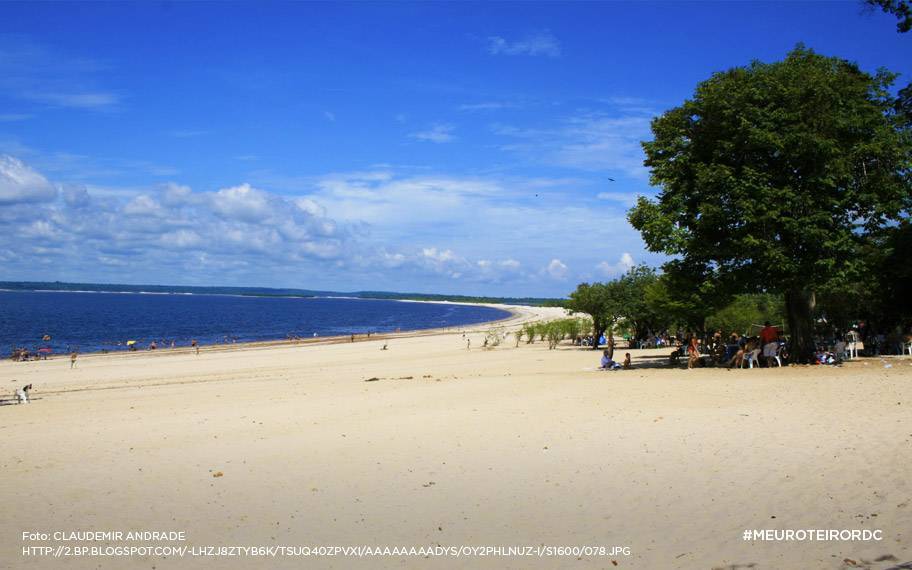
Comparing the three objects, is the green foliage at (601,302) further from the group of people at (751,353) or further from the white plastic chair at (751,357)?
the white plastic chair at (751,357)

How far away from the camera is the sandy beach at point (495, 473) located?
6.78 meters

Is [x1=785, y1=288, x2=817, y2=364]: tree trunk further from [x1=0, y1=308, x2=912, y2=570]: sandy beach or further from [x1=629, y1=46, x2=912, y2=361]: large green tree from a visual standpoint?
[x1=0, y1=308, x2=912, y2=570]: sandy beach

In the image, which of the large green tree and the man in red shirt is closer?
the large green tree

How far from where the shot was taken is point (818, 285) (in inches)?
752

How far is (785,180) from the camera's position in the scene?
1977cm

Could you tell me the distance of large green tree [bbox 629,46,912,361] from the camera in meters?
18.9

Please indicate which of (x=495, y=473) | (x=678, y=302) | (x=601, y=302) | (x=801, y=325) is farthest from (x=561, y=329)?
(x=495, y=473)

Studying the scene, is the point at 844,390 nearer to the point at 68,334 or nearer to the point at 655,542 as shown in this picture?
the point at 655,542

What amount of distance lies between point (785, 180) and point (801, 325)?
5.14 m

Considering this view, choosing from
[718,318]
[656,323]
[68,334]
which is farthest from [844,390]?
[68,334]

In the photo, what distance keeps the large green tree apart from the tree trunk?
0.11 ft

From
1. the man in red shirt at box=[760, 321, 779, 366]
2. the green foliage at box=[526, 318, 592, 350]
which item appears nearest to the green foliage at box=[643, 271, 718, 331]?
the man in red shirt at box=[760, 321, 779, 366]

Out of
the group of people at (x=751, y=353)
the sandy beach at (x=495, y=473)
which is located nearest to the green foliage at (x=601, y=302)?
the group of people at (x=751, y=353)

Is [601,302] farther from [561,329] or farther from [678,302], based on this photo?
[678,302]
